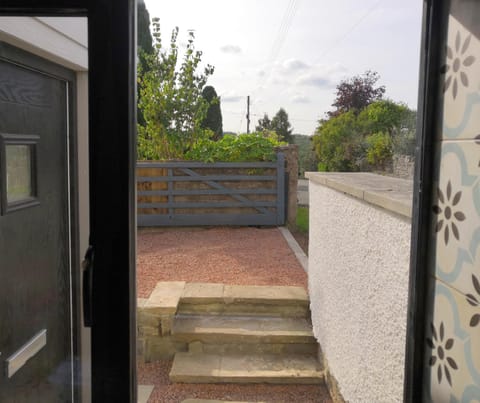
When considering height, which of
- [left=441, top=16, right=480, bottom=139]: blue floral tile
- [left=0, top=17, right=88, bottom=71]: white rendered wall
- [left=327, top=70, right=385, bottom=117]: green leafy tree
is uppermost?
[left=327, top=70, right=385, bottom=117]: green leafy tree

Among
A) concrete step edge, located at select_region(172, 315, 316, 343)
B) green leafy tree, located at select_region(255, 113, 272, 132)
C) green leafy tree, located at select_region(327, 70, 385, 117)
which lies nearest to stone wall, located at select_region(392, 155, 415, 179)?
concrete step edge, located at select_region(172, 315, 316, 343)

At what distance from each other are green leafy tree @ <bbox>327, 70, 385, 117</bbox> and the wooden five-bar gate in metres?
5.51

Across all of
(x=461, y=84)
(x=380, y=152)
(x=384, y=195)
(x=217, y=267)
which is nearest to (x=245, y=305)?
(x=217, y=267)

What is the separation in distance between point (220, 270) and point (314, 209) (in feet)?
5.77

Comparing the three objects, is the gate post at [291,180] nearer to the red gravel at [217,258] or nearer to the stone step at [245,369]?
the red gravel at [217,258]

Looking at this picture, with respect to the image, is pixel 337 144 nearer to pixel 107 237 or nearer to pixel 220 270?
pixel 220 270

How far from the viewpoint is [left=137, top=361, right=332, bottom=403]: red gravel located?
2.64 meters

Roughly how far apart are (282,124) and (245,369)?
69.6 feet

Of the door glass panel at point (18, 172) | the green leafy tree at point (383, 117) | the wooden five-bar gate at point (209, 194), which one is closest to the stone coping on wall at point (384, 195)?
the door glass panel at point (18, 172)

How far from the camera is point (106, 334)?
94cm

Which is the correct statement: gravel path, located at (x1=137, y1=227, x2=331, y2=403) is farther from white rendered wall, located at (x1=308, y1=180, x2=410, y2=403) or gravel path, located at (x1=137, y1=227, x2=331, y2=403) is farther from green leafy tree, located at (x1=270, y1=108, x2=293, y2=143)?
green leafy tree, located at (x1=270, y1=108, x2=293, y2=143)

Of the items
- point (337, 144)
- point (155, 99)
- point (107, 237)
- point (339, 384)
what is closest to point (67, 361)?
point (107, 237)

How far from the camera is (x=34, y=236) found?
1.52 meters

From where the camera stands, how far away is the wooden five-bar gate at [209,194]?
6.71 m
